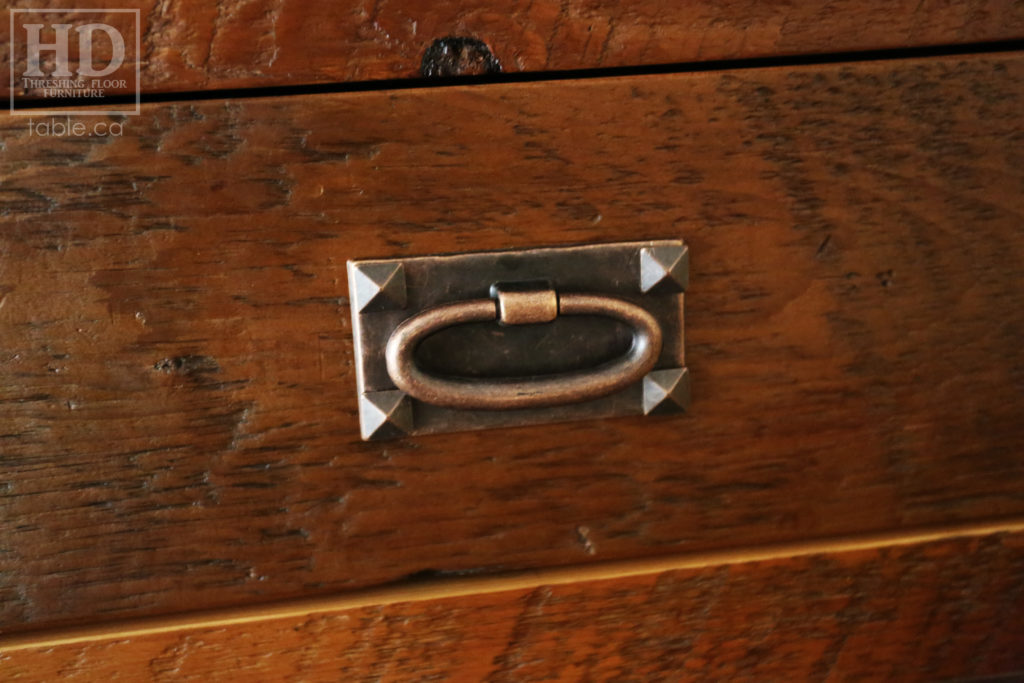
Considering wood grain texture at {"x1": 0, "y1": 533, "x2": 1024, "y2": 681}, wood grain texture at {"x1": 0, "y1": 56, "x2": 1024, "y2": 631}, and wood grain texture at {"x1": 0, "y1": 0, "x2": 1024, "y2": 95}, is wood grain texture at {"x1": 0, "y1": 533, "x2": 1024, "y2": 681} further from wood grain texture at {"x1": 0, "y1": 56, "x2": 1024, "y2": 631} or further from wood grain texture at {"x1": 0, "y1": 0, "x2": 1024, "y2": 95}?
wood grain texture at {"x1": 0, "y1": 0, "x2": 1024, "y2": 95}

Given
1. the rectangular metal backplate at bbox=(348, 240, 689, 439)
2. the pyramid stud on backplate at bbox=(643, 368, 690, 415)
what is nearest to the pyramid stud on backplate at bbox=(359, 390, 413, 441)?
the rectangular metal backplate at bbox=(348, 240, 689, 439)

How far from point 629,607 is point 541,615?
0.04m

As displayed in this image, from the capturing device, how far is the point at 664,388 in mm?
396

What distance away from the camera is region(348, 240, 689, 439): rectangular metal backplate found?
0.37 meters

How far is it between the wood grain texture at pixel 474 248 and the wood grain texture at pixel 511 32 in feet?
0.04

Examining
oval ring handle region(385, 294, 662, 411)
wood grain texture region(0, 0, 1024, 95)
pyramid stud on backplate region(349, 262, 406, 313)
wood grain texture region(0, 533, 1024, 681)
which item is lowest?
wood grain texture region(0, 533, 1024, 681)

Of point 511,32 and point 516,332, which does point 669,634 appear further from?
point 511,32

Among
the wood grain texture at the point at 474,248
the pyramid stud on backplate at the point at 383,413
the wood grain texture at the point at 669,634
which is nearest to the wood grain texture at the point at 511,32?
the wood grain texture at the point at 474,248

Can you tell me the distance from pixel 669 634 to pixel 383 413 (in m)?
0.18

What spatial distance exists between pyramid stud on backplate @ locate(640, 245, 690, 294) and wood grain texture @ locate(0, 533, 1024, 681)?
0.14 meters

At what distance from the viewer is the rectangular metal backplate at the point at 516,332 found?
1.21 feet

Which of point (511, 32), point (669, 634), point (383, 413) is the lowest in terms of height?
point (669, 634)

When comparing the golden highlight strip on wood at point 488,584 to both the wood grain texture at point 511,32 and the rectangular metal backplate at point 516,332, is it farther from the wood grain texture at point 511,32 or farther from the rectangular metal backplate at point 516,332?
the wood grain texture at point 511,32

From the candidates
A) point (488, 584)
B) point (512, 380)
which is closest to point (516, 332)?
point (512, 380)
